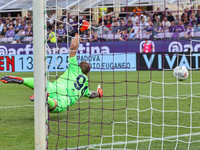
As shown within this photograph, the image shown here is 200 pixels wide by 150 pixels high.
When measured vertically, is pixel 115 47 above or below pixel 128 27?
below

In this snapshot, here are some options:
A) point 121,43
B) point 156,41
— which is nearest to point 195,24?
point 156,41

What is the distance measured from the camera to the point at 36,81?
3680 millimetres

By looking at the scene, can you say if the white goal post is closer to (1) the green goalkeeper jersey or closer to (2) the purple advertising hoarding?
(1) the green goalkeeper jersey

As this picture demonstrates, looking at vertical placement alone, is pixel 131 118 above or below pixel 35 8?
below

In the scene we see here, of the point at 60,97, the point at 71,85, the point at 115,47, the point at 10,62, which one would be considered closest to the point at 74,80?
the point at 71,85

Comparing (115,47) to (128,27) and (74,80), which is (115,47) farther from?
(74,80)

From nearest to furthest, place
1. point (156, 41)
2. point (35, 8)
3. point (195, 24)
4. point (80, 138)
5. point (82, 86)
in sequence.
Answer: point (35, 8)
point (80, 138)
point (82, 86)
point (195, 24)
point (156, 41)

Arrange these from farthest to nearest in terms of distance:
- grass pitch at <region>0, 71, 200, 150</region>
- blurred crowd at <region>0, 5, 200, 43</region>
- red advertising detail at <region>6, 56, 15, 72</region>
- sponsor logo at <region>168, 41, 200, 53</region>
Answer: red advertising detail at <region>6, 56, 15, 72</region> < sponsor logo at <region>168, 41, 200, 53</region> < blurred crowd at <region>0, 5, 200, 43</region> < grass pitch at <region>0, 71, 200, 150</region>

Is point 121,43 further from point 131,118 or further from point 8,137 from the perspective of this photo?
point 8,137

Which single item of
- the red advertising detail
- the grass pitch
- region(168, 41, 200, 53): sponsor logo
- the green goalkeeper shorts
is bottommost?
the grass pitch

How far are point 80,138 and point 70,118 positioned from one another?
4.72 ft

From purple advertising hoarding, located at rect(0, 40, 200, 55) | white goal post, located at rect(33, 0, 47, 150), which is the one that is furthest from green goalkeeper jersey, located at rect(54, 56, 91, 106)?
purple advertising hoarding, located at rect(0, 40, 200, 55)

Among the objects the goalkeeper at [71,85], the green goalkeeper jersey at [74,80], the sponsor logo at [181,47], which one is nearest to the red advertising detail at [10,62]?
the sponsor logo at [181,47]

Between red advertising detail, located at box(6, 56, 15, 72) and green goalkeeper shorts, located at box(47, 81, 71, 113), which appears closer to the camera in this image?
Result: green goalkeeper shorts, located at box(47, 81, 71, 113)
